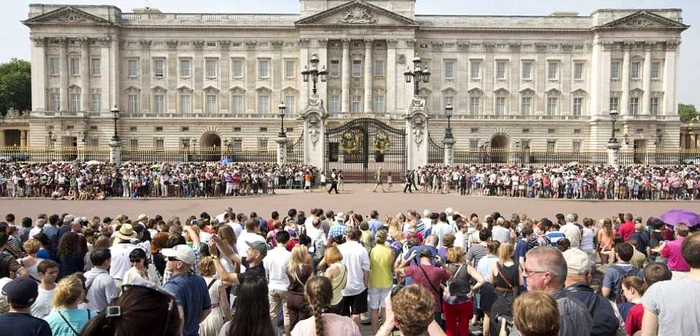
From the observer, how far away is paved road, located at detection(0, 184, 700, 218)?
21594mm

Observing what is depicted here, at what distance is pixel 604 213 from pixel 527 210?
2946 mm

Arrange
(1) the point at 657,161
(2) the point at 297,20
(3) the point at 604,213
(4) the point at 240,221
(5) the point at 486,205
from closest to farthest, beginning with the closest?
(4) the point at 240,221
(3) the point at 604,213
(5) the point at 486,205
(1) the point at 657,161
(2) the point at 297,20

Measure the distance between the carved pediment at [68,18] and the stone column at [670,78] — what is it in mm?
60083

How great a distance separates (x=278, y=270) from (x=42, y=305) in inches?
112

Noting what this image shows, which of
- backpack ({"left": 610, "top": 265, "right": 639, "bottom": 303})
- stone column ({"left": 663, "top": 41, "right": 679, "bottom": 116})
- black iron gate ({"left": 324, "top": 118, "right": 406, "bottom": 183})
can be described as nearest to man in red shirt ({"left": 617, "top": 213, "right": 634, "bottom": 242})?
backpack ({"left": 610, "top": 265, "right": 639, "bottom": 303})

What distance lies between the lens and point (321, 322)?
4387 mm

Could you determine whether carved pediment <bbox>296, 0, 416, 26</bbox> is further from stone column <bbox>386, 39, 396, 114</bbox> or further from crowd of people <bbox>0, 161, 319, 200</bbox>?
crowd of people <bbox>0, 161, 319, 200</bbox>

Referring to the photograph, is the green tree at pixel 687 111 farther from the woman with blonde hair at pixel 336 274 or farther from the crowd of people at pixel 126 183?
the woman with blonde hair at pixel 336 274

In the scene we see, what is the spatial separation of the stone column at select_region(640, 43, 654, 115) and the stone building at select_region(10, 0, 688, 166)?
0.49 feet

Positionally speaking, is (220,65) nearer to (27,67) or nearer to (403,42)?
(403,42)

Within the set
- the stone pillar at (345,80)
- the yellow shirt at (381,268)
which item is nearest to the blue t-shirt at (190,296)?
the yellow shirt at (381,268)

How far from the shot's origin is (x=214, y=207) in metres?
22.8

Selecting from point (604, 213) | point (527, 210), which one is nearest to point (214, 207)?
point (527, 210)

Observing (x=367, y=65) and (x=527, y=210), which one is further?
(x=367, y=65)
